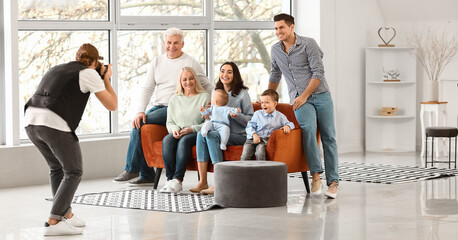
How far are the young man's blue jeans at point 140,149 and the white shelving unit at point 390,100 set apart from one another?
13.1 feet

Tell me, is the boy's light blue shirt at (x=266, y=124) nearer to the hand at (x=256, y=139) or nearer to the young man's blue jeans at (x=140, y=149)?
the hand at (x=256, y=139)

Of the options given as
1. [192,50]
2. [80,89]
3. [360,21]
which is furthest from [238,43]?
[80,89]

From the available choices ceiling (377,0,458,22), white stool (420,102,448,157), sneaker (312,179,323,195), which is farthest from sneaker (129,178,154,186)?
ceiling (377,0,458,22)

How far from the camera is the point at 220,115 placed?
6.81 metres

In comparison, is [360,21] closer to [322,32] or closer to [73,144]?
[322,32]

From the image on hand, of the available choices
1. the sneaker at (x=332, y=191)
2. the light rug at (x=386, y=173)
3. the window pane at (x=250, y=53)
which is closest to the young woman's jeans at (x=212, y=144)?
the sneaker at (x=332, y=191)

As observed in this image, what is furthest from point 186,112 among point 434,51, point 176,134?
point 434,51

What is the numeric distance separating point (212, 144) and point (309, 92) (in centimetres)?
87

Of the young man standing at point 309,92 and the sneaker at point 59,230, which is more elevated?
the young man standing at point 309,92

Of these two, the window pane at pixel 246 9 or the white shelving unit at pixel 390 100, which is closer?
the window pane at pixel 246 9

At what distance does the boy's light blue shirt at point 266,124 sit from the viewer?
6609mm

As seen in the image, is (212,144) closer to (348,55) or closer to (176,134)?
(176,134)

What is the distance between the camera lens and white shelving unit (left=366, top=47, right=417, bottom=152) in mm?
10633

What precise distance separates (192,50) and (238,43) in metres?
0.76
